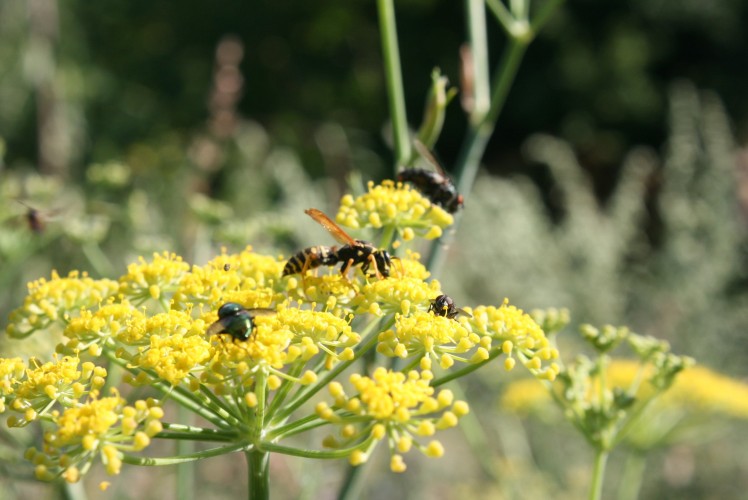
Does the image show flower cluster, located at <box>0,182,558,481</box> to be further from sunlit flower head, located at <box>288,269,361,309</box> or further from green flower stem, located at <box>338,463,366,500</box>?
green flower stem, located at <box>338,463,366,500</box>

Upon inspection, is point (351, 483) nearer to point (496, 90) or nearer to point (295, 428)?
point (295, 428)

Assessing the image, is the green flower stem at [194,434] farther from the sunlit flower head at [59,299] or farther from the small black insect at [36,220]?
the small black insect at [36,220]

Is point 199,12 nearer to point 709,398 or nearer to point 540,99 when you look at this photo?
point 540,99

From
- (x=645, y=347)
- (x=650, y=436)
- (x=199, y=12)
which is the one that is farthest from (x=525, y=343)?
(x=199, y=12)

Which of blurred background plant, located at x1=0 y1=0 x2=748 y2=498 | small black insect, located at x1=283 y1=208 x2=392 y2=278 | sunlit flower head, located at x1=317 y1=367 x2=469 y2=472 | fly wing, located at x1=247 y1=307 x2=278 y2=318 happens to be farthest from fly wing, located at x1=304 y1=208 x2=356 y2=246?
sunlit flower head, located at x1=317 y1=367 x2=469 y2=472

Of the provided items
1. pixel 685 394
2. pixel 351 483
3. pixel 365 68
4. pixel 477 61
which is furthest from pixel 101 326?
pixel 365 68

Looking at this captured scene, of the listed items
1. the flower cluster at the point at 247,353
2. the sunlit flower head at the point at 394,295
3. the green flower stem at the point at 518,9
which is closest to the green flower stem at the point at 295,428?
the flower cluster at the point at 247,353
